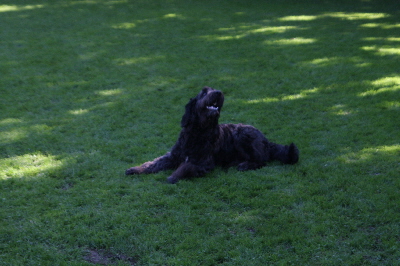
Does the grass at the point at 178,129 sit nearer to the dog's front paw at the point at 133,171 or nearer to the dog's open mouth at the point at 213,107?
the dog's front paw at the point at 133,171

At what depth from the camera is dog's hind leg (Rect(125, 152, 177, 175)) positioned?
7633 millimetres

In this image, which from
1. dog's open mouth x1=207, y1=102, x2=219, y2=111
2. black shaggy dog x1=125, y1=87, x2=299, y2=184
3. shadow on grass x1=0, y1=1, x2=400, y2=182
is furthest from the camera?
shadow on grass x1=0, y1=1, x2=400, y2=182

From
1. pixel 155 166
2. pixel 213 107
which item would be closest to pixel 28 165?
pixel 155 166

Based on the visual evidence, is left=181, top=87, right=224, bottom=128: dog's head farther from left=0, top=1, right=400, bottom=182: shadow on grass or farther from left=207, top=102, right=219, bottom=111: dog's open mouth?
left=0, top=1, right=400, bottom=182: shadow on grass

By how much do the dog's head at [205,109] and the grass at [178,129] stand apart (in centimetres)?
95

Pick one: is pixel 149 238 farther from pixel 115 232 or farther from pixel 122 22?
pixel 122 22

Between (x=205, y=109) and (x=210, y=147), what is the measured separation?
2.36ft

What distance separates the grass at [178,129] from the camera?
560 centimetres

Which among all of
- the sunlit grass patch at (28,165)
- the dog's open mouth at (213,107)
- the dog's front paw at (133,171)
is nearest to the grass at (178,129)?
the sunlit grass patch at (28,165)

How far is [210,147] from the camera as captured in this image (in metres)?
7.58

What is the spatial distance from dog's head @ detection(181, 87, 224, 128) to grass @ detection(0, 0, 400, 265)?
37.3 inches

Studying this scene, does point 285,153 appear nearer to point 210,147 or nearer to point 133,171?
point 210,147

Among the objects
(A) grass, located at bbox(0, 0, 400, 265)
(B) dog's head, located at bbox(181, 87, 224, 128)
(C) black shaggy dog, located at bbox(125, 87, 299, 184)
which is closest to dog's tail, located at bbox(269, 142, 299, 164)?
(C) black shaggy dog, located at bbox(125, 87, 299, 184)

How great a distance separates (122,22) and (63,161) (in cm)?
1140
